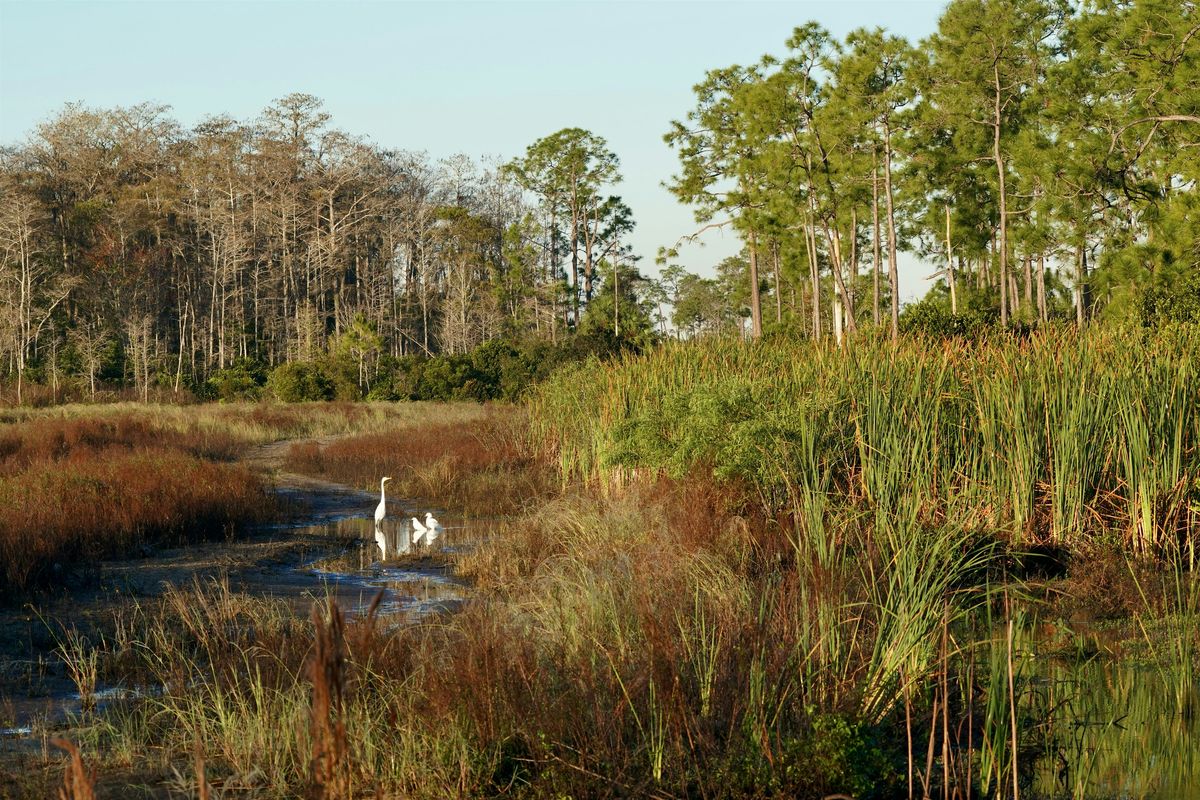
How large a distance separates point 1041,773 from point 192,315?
4624 centimetres

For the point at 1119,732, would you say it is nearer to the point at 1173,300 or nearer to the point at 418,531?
the point at 418,531

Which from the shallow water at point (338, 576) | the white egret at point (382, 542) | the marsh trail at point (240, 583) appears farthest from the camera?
the white egret at point (382, 542)

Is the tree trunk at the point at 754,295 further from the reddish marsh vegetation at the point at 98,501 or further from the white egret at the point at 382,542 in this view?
the white egret at the point at 382,542

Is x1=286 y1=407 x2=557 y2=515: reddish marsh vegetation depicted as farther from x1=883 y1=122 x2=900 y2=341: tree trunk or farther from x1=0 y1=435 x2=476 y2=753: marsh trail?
x1=883 y1=122 x2=900 y2=341: tree trunk

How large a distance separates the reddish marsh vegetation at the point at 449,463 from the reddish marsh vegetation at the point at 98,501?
102 inches

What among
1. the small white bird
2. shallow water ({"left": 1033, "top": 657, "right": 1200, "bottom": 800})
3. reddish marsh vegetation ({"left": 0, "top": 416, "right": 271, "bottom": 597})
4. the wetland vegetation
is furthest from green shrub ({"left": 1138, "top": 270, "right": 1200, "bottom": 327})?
reddish marsh vegetation ({"left": 0, "top": 416, "right": 271, "bottom": 597})

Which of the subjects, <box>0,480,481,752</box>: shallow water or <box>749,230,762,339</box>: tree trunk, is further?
<box>749,230,762,339</box>: tree trunk

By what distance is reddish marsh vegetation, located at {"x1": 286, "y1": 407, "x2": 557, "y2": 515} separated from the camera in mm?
15039

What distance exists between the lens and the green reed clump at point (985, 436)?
805cm

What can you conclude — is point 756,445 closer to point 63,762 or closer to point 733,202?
point 63,762

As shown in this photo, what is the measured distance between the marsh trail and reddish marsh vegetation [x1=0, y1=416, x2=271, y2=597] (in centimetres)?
27

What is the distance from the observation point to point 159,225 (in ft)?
165

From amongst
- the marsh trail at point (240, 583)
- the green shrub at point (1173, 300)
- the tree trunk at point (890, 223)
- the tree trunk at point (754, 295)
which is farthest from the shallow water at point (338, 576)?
the tree trunk at point (754, 295)

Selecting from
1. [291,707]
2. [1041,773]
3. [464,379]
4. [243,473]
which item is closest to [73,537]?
[243,473]
